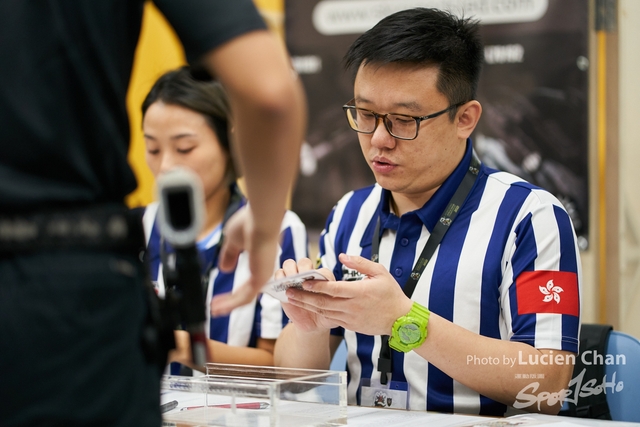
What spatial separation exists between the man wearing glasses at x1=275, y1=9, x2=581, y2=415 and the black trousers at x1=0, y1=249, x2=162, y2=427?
907 millimetres

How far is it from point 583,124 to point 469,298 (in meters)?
1.55

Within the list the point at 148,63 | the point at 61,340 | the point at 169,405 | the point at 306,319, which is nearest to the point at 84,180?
the point at 61,340

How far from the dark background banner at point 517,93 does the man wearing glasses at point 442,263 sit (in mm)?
1143

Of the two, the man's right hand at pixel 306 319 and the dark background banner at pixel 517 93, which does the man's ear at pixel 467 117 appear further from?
the dark background banner at pixel 517 93

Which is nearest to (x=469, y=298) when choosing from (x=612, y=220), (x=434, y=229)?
(x=434, y=229)

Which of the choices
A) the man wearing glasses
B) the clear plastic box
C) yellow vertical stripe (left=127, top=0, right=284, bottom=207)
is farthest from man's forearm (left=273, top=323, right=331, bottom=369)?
yellow vertical stripe (left=127, top=0, right=284, bottom=207)

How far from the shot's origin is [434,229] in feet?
6.57

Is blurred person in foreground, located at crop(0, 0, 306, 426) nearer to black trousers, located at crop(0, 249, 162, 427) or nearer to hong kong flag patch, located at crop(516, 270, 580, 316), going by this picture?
black trousers, located at crop(0, 249, 162, 427)

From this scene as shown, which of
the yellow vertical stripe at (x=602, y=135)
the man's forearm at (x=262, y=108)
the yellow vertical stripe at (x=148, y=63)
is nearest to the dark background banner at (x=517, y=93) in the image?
the yellow vertical stripe at (x=602, y=135)

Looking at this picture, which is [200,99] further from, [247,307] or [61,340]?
[61,340]

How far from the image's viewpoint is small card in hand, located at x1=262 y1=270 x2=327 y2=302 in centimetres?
150

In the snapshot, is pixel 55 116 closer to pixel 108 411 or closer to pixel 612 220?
pixel 108 411

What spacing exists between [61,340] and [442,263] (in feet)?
4.46

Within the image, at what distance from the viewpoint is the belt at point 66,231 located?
77cm
